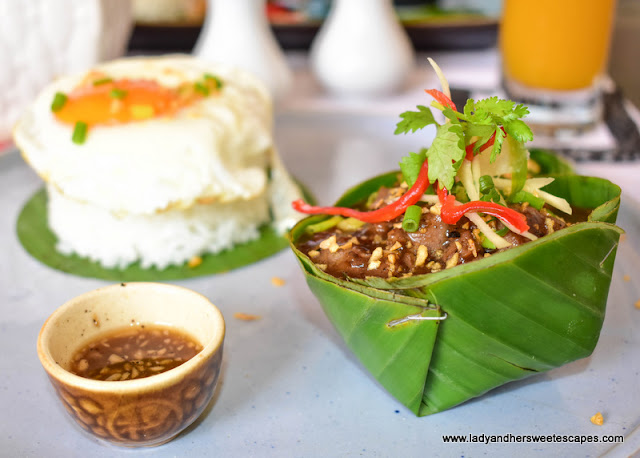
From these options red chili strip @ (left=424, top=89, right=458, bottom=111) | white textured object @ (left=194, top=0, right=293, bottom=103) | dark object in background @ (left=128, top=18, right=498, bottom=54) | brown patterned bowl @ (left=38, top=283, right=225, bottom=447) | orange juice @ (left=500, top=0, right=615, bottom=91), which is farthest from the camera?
Result: dark object in background @ (left=128, top=18, right=498, bottom=54)

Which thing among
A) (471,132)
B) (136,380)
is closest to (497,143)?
(471,132)

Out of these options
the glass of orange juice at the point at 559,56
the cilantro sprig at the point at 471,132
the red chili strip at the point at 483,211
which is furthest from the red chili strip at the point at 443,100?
the glass of orange juice at the point at 559,56

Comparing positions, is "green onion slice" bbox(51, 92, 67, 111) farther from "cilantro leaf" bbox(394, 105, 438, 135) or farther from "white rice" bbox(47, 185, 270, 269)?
"cilantro leaf" bbox(394, 105, 438, 135)

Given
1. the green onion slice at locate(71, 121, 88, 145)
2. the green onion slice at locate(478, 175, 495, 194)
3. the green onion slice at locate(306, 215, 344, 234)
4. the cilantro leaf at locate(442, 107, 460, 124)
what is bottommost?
the green onion slice at locate(306, 215, 344, 234)

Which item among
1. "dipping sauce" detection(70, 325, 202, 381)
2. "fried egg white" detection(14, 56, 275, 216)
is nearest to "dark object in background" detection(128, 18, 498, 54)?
"fried egg white" detection(14, 56, 275, 216)

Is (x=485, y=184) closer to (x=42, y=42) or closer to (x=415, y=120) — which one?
(x=415, y=120)

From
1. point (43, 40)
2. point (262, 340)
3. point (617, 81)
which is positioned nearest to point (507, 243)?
point (262, 340)

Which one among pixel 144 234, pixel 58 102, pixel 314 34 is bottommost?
pixel 144 234
